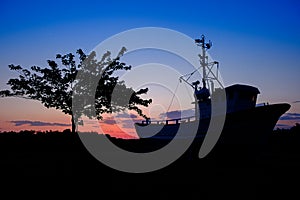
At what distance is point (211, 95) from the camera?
24359 millimetres

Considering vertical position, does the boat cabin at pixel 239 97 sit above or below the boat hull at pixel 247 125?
above

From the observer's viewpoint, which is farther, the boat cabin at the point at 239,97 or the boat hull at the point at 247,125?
the boat cabin at the point at 239,97

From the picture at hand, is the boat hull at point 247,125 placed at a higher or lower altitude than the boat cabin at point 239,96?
lower

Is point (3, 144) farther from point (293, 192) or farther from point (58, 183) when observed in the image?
point (293, 192)

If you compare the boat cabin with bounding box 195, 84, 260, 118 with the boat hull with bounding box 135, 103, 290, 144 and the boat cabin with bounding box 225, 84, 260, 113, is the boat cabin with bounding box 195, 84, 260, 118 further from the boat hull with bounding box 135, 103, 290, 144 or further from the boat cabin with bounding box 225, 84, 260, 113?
the boat hull with bounding box 135, 103, 290, 144

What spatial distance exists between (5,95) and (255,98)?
27.7 m

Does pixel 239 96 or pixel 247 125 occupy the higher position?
pixel 239 96

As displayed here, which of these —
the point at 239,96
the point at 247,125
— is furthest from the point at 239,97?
the point at 247,125

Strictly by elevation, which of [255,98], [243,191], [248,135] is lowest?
[243,191]

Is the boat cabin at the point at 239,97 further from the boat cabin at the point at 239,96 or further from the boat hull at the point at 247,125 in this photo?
the boat hull at the point at 247,125

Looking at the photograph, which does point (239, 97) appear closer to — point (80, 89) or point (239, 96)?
point (239, 96)

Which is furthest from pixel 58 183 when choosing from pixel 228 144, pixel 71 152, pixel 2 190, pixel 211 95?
pixel 211 95

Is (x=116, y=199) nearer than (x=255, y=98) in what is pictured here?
Yes

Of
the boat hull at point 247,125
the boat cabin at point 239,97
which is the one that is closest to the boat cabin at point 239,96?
the boat cabin at point 239,97
